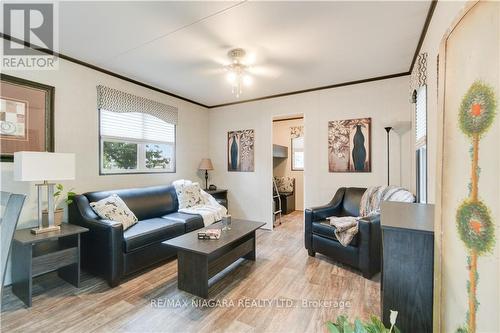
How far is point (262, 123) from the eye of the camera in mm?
4488

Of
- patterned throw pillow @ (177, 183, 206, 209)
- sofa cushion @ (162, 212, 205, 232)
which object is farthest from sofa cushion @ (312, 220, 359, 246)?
patterned throw pillow @ (177, 183, 206, 209)

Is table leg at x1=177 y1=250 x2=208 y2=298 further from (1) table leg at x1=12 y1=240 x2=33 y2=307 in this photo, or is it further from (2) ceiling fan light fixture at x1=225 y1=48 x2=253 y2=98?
(2) ceiling fan light fixture at x1=225 y1=48 x2=253 y2=98

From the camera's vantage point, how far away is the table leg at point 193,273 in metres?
2.13

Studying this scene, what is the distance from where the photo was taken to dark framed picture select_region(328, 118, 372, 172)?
356 cm

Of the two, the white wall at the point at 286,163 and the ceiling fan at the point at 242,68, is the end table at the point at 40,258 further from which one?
the white wall at the point at 286,163

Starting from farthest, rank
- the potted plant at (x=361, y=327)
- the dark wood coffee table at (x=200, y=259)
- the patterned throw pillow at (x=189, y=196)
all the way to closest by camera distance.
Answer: the patterned throw pillow at (x=189, y=196) → the dark wood coffee table at (x=200, y=259) → the potted plant at (x=361, y=327)

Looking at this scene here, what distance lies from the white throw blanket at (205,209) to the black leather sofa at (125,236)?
13 cm

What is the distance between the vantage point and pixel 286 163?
20.6ft

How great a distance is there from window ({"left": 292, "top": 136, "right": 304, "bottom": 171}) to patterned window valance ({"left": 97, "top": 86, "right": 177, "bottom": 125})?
3206 mm

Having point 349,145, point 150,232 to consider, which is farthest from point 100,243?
point 349,145

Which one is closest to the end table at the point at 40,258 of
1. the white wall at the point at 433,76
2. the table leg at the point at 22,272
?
the table leg at the point at 22,272

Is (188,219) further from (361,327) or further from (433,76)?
(433,76)

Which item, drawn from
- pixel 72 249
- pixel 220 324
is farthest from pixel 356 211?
pixel 72 249

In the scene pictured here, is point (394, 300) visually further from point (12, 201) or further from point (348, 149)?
point (348, 149)
